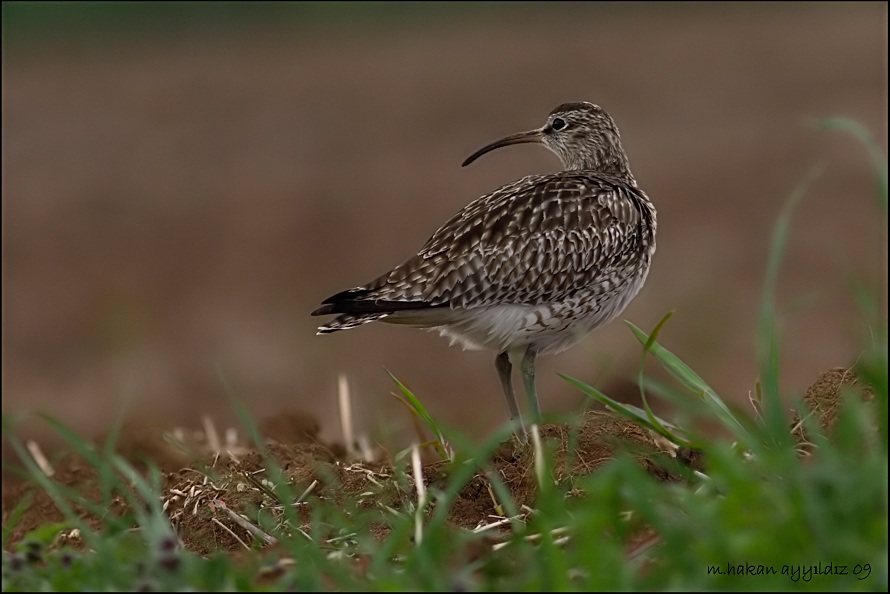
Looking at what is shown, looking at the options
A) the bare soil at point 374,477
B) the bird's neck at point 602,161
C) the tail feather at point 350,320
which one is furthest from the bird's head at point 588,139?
the bare soil at point 374,477

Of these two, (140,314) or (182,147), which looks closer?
(140,314)

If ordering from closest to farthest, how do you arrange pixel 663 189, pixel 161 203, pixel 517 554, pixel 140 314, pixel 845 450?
pixel 845 450, pixel 517 554, pixel 140 314, pixel 663 189, pixel 161 203

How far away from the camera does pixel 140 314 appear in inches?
715

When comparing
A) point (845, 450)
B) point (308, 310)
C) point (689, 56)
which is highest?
point (845, 450)

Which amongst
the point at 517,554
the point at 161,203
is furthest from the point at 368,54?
the point at 517,554

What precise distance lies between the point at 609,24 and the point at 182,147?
10.7m

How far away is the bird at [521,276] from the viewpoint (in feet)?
24.0

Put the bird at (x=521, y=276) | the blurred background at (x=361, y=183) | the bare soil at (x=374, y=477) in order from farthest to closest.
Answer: the blurred background at (x=361, y=183) → the bird at (x=521, y=276) → the bare soil at (x=374, y=477)

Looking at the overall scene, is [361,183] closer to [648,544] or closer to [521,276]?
[521,276]

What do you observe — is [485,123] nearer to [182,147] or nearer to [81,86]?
[182,147]

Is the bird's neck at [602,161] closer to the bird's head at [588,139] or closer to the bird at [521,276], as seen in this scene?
the bird's head at [588,139]

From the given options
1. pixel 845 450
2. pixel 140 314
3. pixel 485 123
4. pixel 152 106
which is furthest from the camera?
pixel 152 106

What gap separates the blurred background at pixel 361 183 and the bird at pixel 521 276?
0.79m

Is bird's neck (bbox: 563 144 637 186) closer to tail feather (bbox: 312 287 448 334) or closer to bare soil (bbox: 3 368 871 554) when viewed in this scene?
tail feather (bbox: 312 287 448 334)
